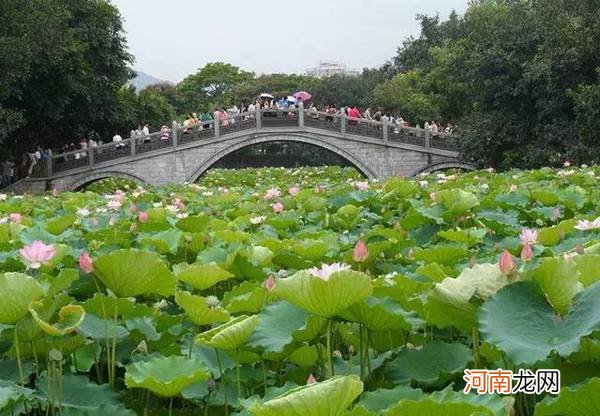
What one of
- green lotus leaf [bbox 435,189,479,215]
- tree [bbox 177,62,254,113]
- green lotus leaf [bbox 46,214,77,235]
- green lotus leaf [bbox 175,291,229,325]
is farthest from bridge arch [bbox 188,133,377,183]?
tree [bbox 177,62,254,113]

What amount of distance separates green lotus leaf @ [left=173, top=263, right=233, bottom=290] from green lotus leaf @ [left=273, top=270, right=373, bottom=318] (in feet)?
1.88

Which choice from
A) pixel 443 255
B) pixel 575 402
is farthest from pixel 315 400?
pixel 443 255

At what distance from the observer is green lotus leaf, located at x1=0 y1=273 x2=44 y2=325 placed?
4.56 ft

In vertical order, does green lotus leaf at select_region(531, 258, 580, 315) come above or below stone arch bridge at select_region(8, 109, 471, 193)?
above

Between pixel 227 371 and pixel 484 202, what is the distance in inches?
107

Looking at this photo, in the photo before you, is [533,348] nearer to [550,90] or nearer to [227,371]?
[227,371]

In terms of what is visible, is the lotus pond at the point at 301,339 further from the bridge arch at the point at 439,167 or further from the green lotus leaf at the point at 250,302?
the bridge arch at the point at 439,167

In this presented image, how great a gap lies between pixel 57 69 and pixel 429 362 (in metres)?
→ 23.4

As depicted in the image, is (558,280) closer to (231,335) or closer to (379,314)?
(379,314)

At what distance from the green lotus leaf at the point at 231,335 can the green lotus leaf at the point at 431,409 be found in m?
0.46

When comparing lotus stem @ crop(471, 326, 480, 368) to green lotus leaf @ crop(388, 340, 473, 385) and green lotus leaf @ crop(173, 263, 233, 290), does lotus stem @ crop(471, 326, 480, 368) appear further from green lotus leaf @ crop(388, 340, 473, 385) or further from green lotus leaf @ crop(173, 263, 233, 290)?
green lotus leaf @ crop(173, 263, 233, 290)

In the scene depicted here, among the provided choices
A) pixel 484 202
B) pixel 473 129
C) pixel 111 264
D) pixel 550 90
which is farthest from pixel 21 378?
pixel 473 129

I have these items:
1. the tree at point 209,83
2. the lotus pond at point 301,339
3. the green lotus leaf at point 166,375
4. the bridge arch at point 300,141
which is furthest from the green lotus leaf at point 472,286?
the tree at point 209,83

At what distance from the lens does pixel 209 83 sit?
216 ft
